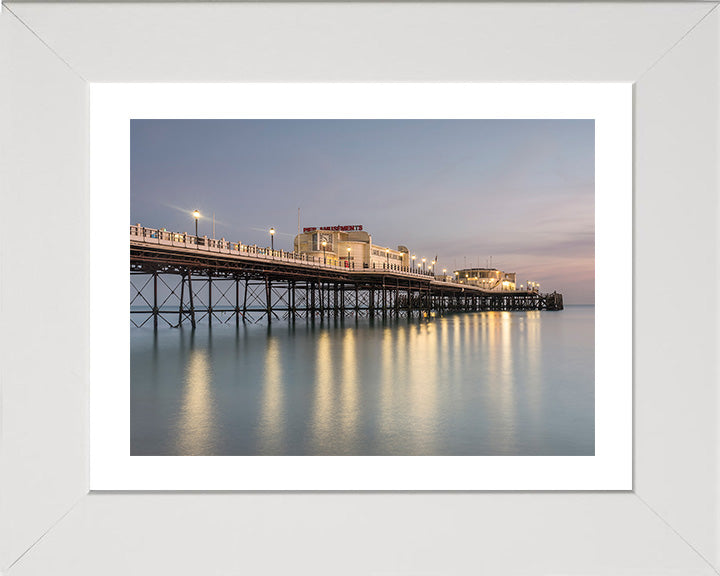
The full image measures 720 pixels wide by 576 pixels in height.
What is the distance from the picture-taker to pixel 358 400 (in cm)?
584

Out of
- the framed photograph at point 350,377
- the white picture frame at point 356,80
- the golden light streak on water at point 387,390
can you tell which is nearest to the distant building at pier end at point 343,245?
the framed photograph at point 350,377

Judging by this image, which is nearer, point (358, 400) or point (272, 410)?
point (272, 410)

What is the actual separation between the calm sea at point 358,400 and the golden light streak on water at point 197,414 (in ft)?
0.05

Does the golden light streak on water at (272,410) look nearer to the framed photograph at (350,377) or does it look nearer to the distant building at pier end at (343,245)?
the framed photograph at (350,377)

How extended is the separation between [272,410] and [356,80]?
174 inches

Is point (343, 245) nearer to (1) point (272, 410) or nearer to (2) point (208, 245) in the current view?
(2) point (208, 245)

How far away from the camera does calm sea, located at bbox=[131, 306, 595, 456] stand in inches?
165

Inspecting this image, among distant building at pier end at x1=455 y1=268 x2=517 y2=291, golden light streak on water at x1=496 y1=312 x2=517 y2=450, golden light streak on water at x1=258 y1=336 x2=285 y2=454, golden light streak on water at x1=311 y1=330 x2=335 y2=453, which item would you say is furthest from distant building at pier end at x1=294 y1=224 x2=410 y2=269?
distant building at pier end at x1=455 y1=268 x2=517 y2=291

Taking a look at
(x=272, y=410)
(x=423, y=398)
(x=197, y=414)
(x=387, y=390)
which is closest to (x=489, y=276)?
(x=387, y=390)

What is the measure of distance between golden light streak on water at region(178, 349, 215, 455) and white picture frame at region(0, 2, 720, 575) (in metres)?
2.30
